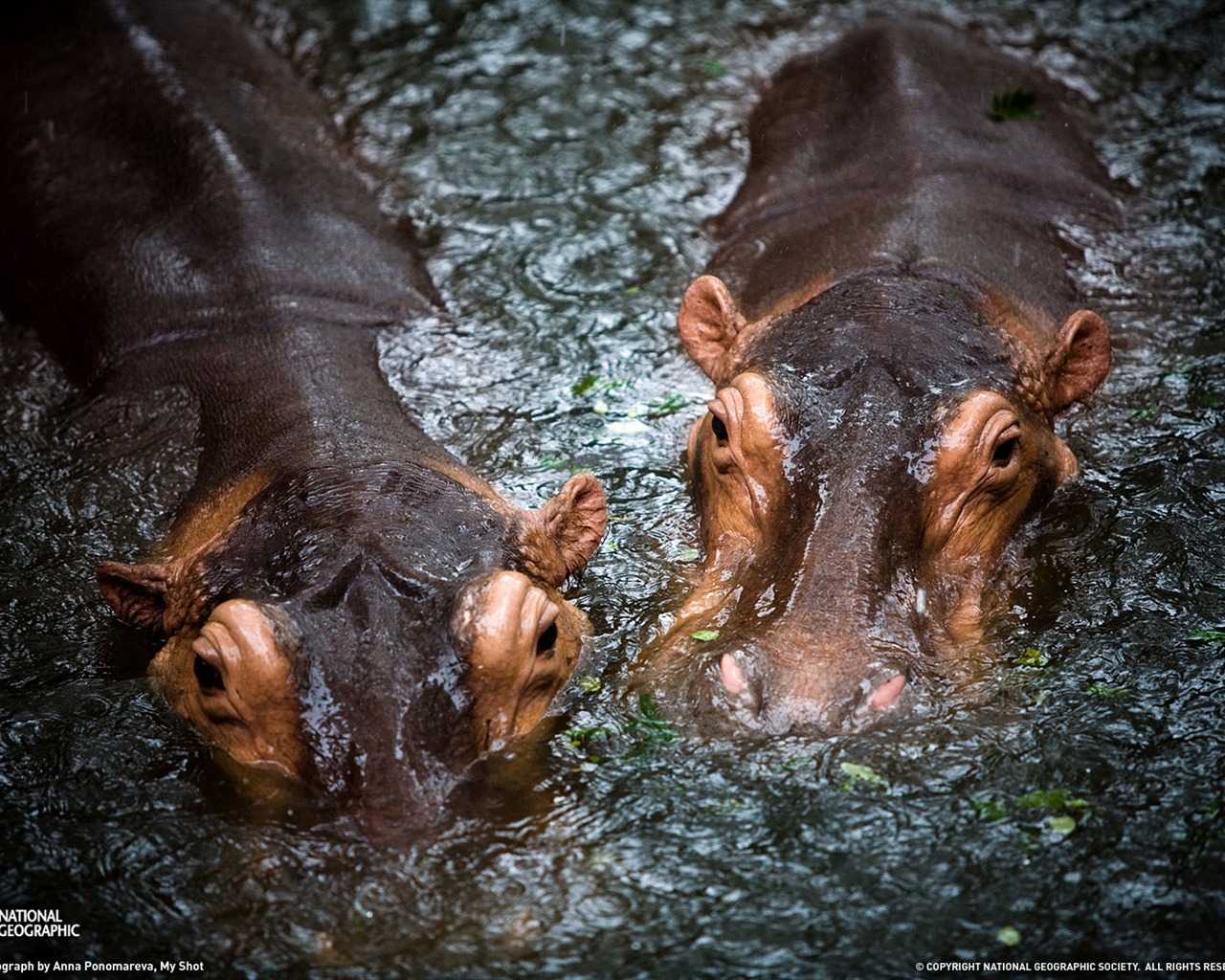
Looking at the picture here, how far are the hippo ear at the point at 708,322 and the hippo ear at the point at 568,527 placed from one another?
1.36 m

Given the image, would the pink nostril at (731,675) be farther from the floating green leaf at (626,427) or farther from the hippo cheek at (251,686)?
the floating green leaf at (626,427)

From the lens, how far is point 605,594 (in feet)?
21.3

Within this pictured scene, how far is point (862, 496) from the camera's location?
19.5 feet

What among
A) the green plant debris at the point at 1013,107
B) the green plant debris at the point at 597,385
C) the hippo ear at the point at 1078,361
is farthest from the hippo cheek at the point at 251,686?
the green plant debris at the point at 1013,107

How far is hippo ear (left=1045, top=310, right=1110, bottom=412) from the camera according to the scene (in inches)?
272

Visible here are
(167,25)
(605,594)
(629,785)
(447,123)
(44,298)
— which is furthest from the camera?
(447,123)

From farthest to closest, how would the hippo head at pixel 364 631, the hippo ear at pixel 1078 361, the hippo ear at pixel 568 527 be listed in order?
the hippo ear at pixel 1078 361 → the hippo ear at pixel 568 527 → the hippo head at pixel 364 631

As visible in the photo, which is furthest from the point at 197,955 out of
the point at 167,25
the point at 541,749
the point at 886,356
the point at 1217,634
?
the point at 167,25

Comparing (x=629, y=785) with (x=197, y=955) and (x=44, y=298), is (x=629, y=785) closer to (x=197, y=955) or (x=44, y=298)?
(x=197, y=955)

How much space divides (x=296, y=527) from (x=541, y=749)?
3.93 feet

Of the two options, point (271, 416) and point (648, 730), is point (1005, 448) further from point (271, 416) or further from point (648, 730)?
point (271, 416)

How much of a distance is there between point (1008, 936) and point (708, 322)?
140 inches

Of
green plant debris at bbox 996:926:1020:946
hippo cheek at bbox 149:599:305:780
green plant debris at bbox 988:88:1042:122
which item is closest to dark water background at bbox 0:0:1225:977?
green plant debris at bbox 996:926:1020:946

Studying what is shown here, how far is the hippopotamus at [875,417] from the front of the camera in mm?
5668
